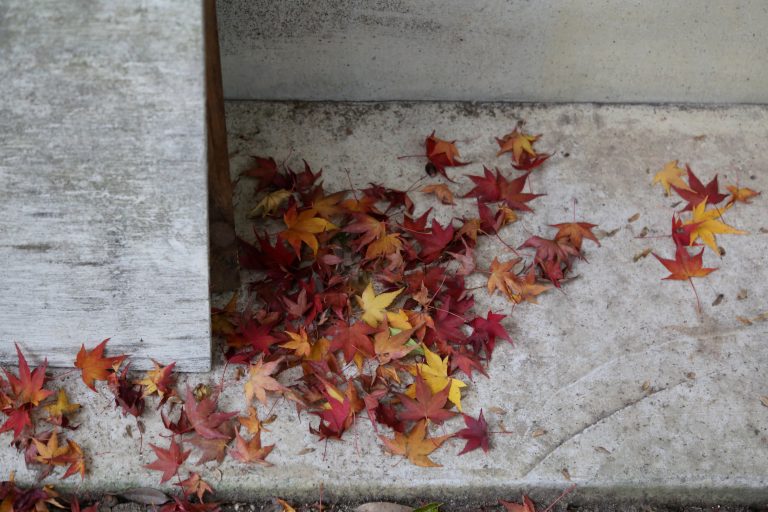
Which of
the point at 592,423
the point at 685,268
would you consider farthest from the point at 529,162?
the point at 592,423

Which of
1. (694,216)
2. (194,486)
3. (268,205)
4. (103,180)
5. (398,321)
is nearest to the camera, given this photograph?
(103,180)

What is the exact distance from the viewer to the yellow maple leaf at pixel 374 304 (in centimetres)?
226

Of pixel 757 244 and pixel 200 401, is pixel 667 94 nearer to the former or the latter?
pixel 757 244

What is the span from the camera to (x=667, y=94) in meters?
2.90

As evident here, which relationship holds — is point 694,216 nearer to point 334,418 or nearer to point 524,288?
point 524,288

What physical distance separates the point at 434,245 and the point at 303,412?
64 centimetres

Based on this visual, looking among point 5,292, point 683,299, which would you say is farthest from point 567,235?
point 5,292

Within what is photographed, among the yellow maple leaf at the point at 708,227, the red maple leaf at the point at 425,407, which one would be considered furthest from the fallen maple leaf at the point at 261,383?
the yellow maple leaf at the point at 708,227

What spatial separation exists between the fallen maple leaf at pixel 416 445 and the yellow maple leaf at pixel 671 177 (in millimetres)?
1215

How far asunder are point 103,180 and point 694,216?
1.83m

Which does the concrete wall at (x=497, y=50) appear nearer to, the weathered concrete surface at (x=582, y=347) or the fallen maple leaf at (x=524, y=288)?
the weathered concrete surface at (x=582, y=347)

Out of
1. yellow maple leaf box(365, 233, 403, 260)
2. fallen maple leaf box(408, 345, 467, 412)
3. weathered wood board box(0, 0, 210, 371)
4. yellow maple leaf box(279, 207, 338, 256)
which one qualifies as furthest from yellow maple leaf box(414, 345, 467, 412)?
weathered wood board box(0, 0, 210, 371)

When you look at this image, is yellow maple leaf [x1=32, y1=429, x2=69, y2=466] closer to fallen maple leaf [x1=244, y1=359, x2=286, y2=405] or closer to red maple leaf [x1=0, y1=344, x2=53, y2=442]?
red maple leaf [x1=0, y1=344, x2=53, y2=442]

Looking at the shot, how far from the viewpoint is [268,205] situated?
250 centimetres
